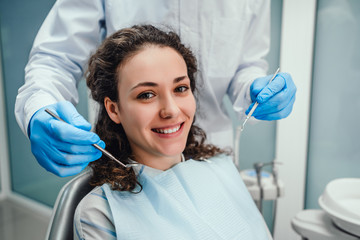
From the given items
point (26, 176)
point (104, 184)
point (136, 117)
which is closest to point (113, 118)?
point (136, 117)

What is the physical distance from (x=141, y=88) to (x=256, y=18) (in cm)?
84

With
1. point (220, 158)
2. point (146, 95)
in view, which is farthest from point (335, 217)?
point (146, 95)

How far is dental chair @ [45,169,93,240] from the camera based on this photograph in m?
0.91

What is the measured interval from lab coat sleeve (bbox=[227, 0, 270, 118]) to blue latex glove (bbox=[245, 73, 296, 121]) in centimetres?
18

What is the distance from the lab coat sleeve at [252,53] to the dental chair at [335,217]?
537 millimetres

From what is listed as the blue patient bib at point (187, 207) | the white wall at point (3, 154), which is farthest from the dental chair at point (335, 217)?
the white wall at point (3, 154)

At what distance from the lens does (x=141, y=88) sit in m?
0.96

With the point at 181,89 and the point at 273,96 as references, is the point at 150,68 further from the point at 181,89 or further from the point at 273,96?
the point at 273,96

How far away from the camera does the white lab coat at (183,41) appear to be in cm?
109

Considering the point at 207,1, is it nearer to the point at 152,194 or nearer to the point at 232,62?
the point at 232,62

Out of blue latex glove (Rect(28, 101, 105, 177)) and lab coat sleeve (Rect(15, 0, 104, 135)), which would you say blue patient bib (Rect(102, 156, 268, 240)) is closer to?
blue latex glove (Rect(28, 101, 105, 177))

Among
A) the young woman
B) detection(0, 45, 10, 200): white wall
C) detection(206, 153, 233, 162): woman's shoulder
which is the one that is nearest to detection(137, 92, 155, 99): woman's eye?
the young woman

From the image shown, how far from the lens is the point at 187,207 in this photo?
1.00 metres

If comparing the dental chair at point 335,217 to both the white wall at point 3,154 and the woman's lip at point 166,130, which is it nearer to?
the woman's lip at point 166,130
